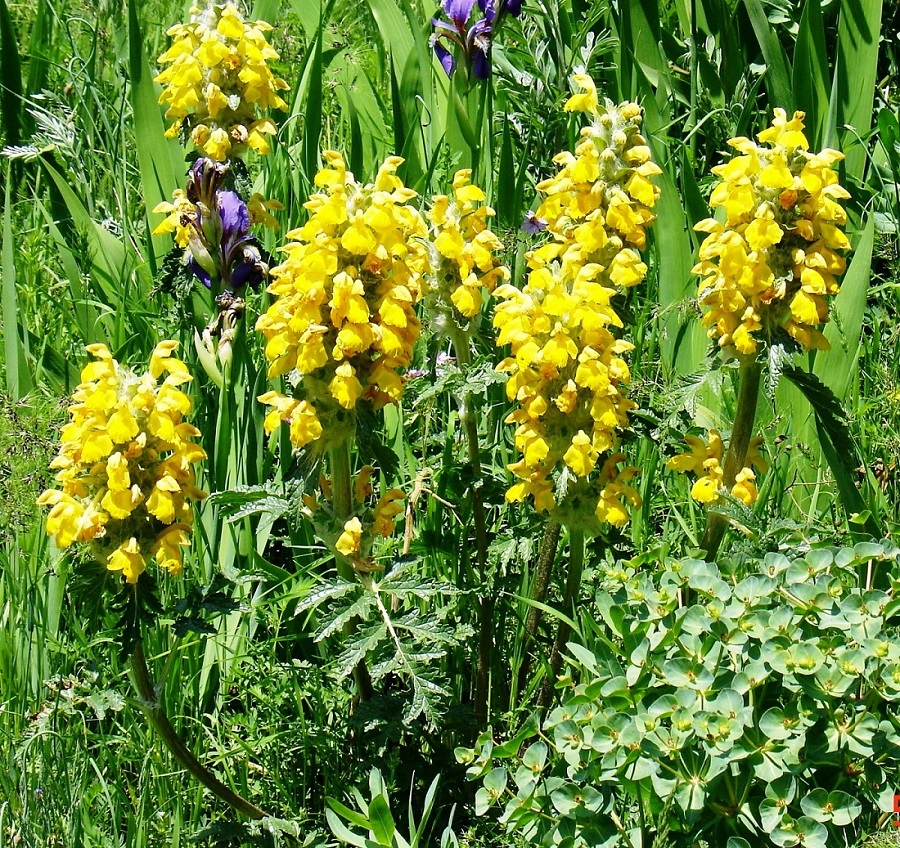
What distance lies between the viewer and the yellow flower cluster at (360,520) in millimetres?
1683

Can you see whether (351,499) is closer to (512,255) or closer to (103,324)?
(512,255)

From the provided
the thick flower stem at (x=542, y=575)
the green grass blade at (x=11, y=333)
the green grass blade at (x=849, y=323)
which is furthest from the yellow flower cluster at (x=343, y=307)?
the green grass blade at (x=849, y=323)

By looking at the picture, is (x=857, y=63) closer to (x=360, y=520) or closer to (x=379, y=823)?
(x=360, y=520)


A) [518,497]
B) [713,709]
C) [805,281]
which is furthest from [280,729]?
[805,281]

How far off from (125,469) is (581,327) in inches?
26.2

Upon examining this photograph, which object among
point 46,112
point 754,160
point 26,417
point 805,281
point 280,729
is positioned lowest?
point 280,729

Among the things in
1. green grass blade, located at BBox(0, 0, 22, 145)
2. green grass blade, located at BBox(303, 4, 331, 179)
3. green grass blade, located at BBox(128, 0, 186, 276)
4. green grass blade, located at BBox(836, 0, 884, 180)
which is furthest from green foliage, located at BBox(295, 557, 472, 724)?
green grass blade, located at BBox(0, 0, 22, 145)

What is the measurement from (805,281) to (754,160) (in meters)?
0.19

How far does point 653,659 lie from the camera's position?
164cm

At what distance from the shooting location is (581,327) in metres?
1.66

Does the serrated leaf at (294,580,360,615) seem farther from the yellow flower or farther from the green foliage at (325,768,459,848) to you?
the green foliage at (325,768,459,848)

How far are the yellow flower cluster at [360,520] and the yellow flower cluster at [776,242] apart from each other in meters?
0.56

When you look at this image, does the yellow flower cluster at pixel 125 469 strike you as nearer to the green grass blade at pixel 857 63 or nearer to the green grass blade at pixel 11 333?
the green grass blade at pixel 11 333

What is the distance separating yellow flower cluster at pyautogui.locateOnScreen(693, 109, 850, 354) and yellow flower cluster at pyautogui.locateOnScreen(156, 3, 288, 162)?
3.15 feet
